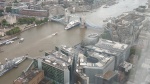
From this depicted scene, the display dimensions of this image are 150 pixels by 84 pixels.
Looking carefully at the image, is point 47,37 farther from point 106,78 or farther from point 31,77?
point 106,78

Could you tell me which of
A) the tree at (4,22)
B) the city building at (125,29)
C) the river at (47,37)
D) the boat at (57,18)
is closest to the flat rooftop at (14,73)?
the river at (47,37)

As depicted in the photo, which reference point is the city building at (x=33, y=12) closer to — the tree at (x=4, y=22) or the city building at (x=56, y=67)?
the tree at (x=4, y=22)

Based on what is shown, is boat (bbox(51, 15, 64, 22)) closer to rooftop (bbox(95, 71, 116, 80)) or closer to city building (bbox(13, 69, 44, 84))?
city building (bbox(13, 69, 44, 84))

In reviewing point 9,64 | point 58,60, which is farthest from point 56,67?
point 9,64

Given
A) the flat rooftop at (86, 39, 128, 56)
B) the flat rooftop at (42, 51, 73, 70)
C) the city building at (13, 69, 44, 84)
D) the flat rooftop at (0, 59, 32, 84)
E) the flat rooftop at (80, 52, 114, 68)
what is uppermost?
the flat rooftop at (86, 39, 128, 56)

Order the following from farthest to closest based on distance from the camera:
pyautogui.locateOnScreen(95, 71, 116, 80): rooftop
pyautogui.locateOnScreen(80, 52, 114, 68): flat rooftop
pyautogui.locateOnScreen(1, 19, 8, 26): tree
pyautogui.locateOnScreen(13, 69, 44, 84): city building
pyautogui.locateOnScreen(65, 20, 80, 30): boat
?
1. pyautogui.locateOnScreen(1, 19, 8, 26): tree
2. pyautogui.locateOnScreen(65, 20, 80, 30): boat
3. pyautogui.locateOnScreen(80, 52, 114, 68): flat rooftop
4. pyautogui.locateOnScreen(95, 71, 116, 80): rooftop
5. pyautogui.locateOnScreen(13, 69, 44, 84): city building

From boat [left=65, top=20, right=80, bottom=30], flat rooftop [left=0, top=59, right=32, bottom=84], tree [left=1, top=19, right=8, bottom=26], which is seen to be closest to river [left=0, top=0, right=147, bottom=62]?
boat [left=65, top=20, right=80, bottom=30]
